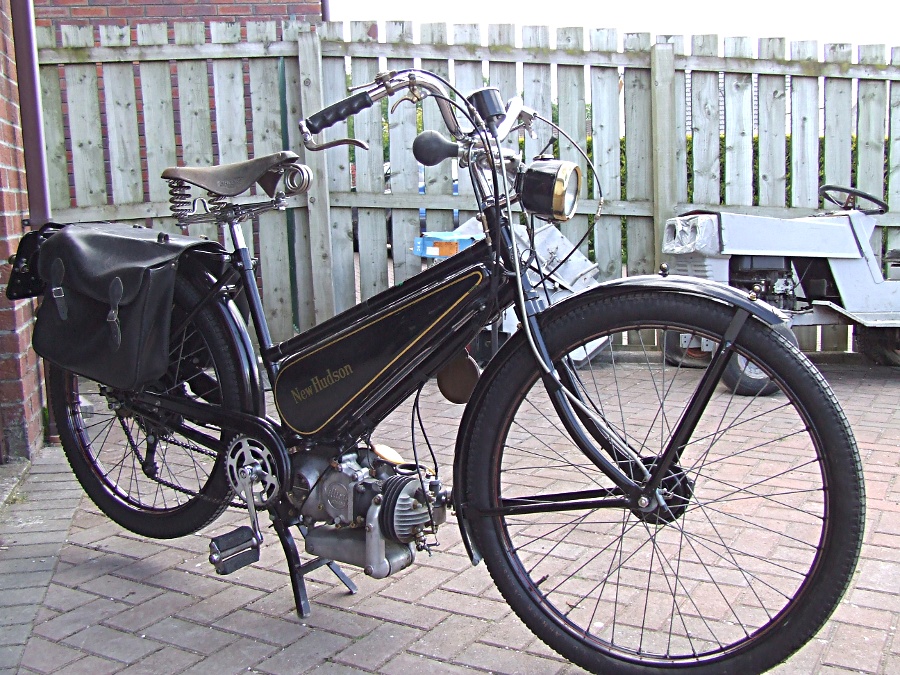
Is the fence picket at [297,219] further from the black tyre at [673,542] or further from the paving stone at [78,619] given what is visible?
the paving stone at [78,619]

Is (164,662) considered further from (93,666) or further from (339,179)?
(339,179)

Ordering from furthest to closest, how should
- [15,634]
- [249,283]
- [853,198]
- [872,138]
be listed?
[872,138] → [853,198] → [249,283] → [15,634]

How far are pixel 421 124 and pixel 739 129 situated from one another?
2357 mm

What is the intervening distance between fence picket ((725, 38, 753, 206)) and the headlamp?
5020mm

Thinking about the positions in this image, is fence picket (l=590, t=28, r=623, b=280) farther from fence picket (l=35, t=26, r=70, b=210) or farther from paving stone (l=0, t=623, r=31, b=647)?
paving stone (l=0, t=623, r=31, b=647)

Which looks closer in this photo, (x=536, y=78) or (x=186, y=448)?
(x=186, y=448)

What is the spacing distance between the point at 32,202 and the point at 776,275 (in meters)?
4.40

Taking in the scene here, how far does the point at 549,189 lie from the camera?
7.67ft

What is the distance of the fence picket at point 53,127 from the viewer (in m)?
6.47

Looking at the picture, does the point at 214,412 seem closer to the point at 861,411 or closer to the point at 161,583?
the point at 161,583

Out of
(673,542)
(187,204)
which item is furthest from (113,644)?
(673,542)

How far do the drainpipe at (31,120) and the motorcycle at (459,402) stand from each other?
55.0 inches

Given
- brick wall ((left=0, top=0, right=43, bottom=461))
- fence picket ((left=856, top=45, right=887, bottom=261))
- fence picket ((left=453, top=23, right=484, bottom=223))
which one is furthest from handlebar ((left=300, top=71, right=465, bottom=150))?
fence picket ((left=856, top=45, right=887, bottom=261))

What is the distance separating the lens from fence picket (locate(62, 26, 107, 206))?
6.51 metres
